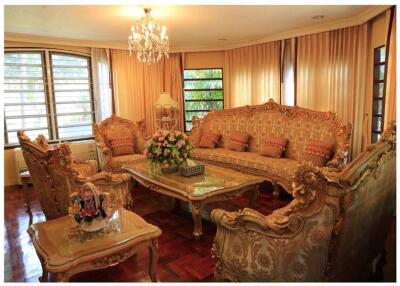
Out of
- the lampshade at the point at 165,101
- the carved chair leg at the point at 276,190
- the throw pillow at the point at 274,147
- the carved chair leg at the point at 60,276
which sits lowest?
the carved chair leg at the point at 276,190

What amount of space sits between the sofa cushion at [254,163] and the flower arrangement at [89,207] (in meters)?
2.17

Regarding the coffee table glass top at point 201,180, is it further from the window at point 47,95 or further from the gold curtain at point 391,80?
the window at point 47,95

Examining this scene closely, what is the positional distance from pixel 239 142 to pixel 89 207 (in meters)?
3.21

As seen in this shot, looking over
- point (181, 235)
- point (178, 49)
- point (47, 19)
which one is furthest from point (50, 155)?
point (178, 49)

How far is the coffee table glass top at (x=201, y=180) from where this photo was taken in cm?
307

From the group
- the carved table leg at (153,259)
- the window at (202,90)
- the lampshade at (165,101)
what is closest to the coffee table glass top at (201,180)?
the carved table leg at (153,259)

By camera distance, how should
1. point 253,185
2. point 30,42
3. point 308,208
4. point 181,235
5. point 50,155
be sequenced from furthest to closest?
1. point 30,42
2. point 253,185
3. point 181,235
4. point 50,155
5. point 308,208

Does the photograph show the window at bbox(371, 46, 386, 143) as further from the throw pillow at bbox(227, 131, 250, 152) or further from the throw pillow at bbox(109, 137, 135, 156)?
the throw pillow at bbox(109, 137, 135, 156)

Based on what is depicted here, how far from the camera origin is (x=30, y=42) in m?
5.25

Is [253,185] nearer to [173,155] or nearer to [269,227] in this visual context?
[173,155]

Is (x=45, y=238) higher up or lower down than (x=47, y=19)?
lower down

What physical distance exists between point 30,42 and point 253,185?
443cm

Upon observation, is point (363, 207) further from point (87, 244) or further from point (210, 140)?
point (210, 140)

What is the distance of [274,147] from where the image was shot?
4.44m
